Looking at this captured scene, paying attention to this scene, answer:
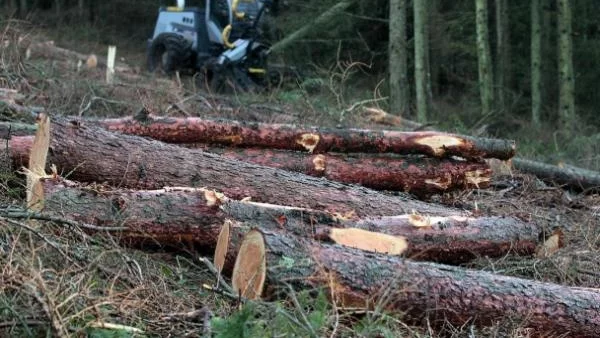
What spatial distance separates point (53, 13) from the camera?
2658 centimetres

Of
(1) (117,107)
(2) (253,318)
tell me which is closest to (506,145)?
(2) (253,318)

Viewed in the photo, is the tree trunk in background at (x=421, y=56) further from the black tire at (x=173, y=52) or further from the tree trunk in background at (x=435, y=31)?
the black tire at (x=173, y=52)

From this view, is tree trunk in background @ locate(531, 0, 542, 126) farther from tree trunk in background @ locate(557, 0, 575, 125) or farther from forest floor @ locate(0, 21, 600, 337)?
forest floor @ locate(0, 21, 600, 337)

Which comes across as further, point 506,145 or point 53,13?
point 53,13

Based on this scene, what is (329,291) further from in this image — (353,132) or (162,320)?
(353,132)

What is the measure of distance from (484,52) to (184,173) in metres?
11.7

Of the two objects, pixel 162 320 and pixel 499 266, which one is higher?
pixel 162 320

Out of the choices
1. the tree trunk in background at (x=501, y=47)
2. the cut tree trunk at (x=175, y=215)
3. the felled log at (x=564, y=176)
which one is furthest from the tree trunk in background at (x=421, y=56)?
the cut tree trunk at (x=175, y=215)

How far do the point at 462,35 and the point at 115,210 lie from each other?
17.0 meters

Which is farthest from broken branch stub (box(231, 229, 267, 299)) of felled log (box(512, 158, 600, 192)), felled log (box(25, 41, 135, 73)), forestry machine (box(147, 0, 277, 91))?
felled log (box(25, 41, 135, 73))

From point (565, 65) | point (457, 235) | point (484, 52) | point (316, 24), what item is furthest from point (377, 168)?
point (316, 24)

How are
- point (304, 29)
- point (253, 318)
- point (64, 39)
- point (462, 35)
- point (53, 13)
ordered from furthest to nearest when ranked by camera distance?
point (53, 13) → point (64, 39) → point (462, 35) → point (304, 29) → point (253, 318)

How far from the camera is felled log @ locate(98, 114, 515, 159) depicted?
6.62 m

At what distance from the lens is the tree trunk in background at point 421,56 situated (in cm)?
1416
